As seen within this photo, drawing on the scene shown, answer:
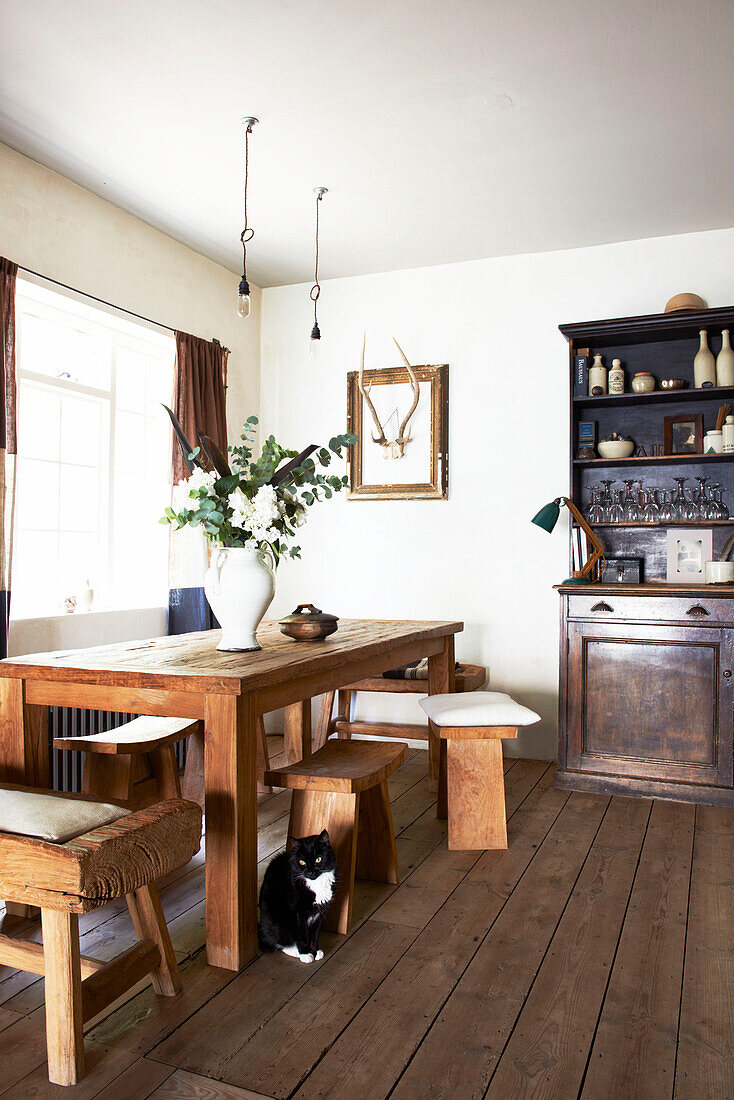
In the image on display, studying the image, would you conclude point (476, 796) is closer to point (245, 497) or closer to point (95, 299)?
point (245, 497)

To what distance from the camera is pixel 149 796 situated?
293 cm

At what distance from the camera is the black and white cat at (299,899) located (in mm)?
2109

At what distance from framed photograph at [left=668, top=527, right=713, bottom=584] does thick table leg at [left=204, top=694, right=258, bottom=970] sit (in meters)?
2.81

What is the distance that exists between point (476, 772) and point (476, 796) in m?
0.09

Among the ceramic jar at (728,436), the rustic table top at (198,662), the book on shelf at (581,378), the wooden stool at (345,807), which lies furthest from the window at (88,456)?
the ceramic jar at (728,436)

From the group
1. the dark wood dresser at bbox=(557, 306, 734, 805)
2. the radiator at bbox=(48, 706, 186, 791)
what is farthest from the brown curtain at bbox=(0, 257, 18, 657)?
the dark wood dresser at bbox=(557, 306, 734, 805)

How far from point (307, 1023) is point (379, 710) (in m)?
3.05

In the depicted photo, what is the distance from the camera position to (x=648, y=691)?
368 cm

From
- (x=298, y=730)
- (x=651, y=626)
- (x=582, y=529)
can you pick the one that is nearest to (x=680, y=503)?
(x=582, y=529)

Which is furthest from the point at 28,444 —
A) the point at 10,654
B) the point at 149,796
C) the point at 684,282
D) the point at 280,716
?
the point at 684,282

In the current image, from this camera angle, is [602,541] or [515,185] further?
[602,541]

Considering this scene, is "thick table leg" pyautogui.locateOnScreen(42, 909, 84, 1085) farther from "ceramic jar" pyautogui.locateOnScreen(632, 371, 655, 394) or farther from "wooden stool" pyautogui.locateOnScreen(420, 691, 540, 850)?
"ceramic jar" pyautogui.locateOnScreen(632, 371, 655, 394)

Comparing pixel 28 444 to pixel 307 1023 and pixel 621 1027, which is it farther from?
pixel 621 1027

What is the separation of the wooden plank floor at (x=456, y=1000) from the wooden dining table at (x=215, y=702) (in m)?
0.19
